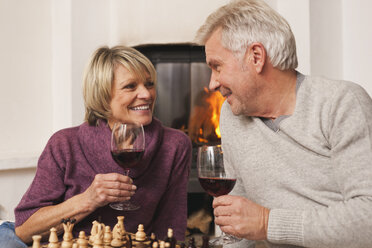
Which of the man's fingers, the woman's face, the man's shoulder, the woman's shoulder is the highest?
the man's shoulder

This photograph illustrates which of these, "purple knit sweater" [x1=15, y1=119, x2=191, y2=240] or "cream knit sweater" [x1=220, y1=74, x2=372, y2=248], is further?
"purple knit sweater" [x1=15, y1=119, x2=191, y2=240]

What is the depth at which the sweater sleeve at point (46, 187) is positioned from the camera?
1696mm

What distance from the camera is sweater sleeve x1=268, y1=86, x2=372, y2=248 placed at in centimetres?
112

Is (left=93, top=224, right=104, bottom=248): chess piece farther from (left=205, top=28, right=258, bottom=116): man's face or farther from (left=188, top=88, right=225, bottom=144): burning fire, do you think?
(left=188, top=88, right=225, bottom=144): burning fire

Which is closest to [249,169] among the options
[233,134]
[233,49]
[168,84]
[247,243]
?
[233,134]

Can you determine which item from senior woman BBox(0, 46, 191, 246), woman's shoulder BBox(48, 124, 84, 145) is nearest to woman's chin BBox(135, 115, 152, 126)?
senior woman BBox(0, 46, 191, 246)

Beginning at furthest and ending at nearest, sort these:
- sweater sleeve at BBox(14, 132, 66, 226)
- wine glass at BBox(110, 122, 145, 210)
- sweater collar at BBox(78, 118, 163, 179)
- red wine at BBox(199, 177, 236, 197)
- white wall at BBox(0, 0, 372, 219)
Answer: white wall at BBox(0, 0, 372, 219), sweater collar at BBox(78, 118, 163, 179), sweater sleeve at BBox(14, 132, 66, 226), wine glass at BBox(110, 122, 145, 210), red wine at BBox(199, 177, 236, 197)

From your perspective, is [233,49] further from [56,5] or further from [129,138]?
[56,5]

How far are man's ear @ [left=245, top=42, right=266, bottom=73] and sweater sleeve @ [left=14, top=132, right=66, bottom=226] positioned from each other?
34.0 inches

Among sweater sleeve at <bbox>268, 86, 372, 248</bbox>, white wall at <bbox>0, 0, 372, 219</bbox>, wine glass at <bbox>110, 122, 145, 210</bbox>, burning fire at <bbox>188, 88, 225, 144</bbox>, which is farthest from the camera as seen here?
burning fire at <bbox>188, 88, 225, 144</bbox>

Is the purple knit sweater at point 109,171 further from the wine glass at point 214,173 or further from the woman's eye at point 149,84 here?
the wine glass at point 214,173

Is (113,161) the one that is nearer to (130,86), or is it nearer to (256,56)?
(130,86)

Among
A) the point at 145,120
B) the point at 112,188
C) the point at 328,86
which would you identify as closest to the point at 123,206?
the point at 112,188

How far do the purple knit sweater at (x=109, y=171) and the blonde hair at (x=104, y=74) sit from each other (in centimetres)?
6
